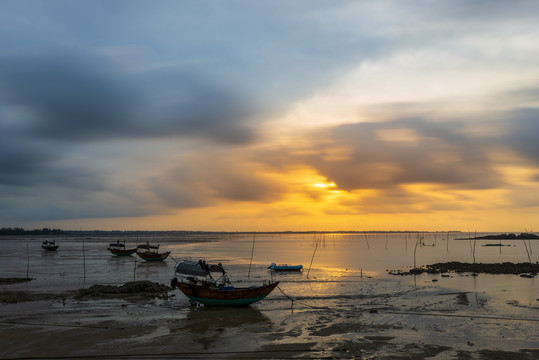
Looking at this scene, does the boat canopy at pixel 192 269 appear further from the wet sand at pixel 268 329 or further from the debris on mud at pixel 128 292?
the debris on mud at pixel 128 292

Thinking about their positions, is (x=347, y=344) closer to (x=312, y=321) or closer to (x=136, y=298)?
(x=312, y=321)

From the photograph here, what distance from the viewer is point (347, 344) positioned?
15305 millimetres

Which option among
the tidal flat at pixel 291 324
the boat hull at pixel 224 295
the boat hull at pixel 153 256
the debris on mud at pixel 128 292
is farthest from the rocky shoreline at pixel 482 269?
the boat hull at pixel 153 256

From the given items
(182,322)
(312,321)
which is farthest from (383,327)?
(182,322)

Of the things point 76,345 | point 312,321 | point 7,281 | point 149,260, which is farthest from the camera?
point 149,260

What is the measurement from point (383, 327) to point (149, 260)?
49517 mm

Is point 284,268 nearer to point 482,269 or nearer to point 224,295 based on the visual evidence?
point 482,269

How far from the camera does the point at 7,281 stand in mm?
33062

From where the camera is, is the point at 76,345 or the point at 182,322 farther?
the point at 182,322

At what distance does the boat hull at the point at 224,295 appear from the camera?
23531 mm

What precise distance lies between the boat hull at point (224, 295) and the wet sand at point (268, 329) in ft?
1.71

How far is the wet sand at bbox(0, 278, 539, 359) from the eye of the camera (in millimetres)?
14453

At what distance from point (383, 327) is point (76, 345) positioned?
12.9 m

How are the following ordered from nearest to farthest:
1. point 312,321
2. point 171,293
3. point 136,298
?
point 312,321
point 136,298
point 171,293
